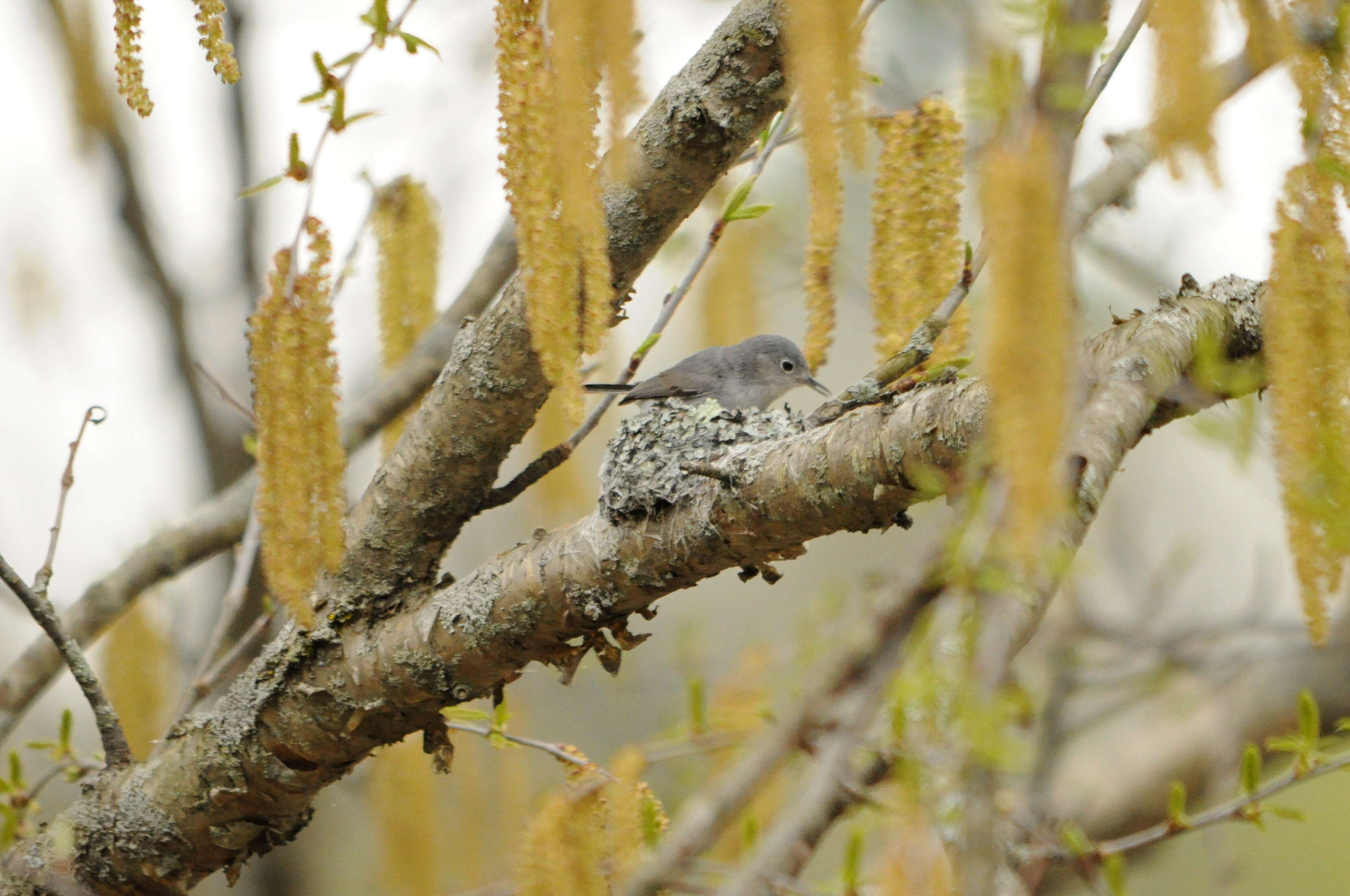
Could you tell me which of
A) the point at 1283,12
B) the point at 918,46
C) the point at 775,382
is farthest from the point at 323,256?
the point at 918,46

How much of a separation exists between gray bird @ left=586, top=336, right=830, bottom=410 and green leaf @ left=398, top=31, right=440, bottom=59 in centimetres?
233

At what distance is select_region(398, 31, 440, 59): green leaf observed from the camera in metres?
1.56

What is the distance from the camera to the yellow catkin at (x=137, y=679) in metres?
2.94

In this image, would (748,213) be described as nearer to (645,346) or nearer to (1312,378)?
(645,346)

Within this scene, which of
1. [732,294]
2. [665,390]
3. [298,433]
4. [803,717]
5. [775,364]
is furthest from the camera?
[775,364]

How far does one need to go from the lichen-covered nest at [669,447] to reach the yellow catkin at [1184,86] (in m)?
1.00

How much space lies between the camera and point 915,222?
174 cm

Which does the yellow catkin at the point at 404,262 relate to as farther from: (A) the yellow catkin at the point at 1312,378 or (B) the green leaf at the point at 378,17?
(A) the yellow catkin at the point at 1312,378

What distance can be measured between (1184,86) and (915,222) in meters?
1.08

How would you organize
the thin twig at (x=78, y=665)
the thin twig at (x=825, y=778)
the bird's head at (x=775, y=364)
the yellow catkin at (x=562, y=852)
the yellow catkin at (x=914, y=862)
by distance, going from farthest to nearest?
1. the bird's head at (x=775, y=364)
2. the thin twig at (x=78, y=665)
3. the yellow catkin at (x=562, y=852)
4. the yellow catkin at (x=914, y=862)
5. the thin twig at (x=825, y=778)

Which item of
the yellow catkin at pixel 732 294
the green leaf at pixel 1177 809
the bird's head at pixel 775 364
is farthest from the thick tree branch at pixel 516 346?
the bird's head at pixel 775 364

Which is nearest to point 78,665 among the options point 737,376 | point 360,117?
point 360,117

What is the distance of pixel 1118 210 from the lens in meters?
2.19

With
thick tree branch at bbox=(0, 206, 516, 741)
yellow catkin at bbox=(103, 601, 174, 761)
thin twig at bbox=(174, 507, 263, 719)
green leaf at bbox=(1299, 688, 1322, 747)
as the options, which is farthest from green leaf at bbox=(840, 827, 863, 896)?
yellow catkin at bbox=(103, 601, 174, 761)
